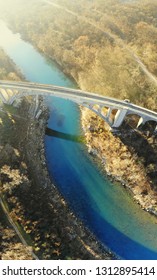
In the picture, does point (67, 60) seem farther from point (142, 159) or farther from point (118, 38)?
point (142, 159)

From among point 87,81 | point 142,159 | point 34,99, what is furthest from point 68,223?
point 87,81

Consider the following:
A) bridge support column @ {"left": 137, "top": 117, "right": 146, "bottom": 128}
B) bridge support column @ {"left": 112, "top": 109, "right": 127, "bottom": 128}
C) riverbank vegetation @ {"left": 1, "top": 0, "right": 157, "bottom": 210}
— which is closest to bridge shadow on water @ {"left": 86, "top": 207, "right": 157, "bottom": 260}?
riverbank vegetation @ {"left": 1, "top": 0, "right": 157, "bottom": 210}

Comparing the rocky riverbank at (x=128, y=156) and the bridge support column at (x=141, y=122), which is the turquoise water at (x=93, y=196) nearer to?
the rocky riverbank at (x=128, y=156)

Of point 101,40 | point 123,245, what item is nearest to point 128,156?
point 123,245

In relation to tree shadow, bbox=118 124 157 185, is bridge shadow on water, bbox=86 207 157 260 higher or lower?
lower

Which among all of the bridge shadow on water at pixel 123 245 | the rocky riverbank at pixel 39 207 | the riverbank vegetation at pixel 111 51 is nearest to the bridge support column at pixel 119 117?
the riverbank vegetation at pixel 111 51

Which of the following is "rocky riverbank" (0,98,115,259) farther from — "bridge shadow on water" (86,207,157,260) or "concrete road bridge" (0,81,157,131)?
"concrete road bridge" (0,81,157,131)
